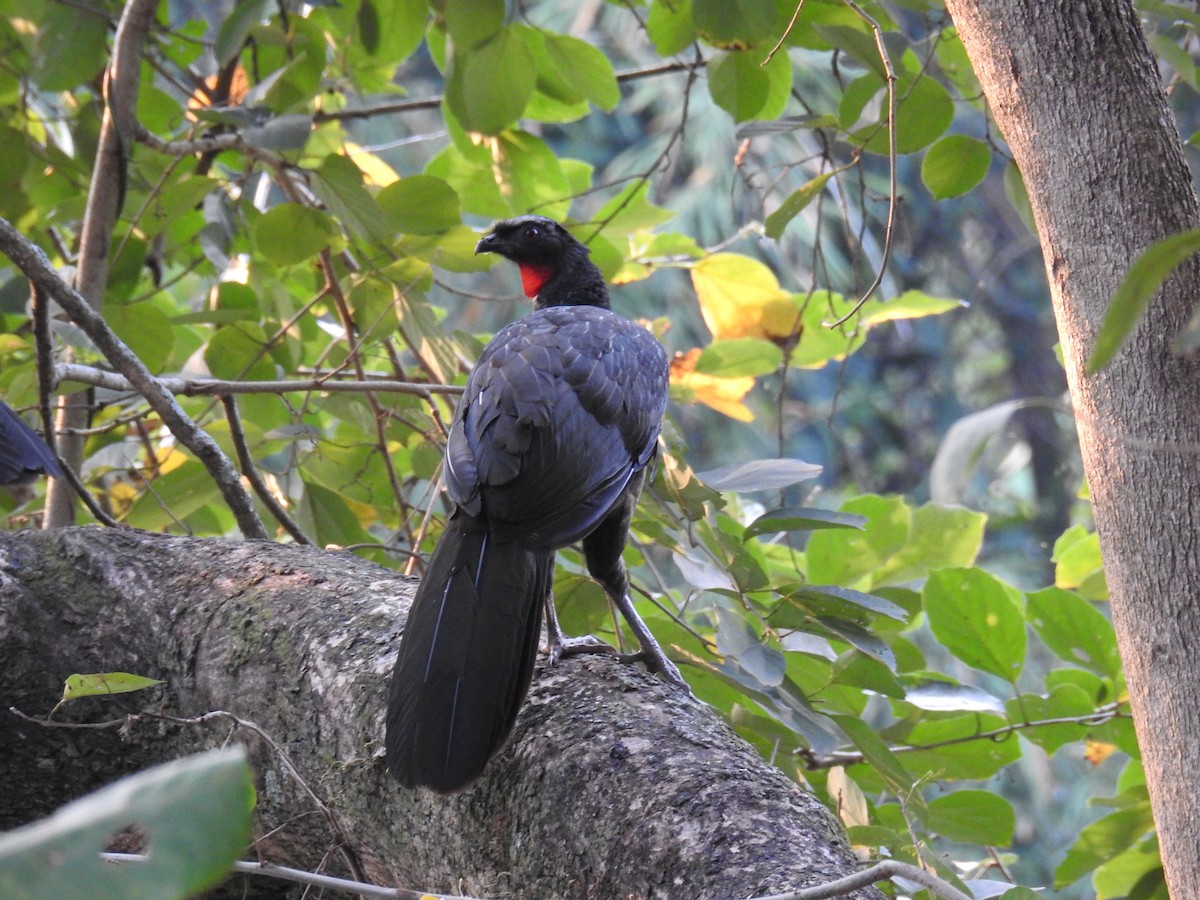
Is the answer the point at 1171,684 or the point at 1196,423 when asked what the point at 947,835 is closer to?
the point at 1171,684

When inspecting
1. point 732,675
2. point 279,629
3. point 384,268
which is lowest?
point 732,675

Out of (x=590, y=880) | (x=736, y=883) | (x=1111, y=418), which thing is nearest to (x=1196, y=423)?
(x=1111, y=418)

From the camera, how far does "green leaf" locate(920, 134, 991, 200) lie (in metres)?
2.09

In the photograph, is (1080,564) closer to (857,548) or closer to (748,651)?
(857,548)

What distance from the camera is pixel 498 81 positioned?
253 centimetres

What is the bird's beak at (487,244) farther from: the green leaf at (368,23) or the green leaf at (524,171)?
the green leaf at (368,23)

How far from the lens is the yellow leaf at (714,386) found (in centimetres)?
265

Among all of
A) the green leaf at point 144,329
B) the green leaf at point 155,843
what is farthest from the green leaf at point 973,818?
the green leaf at point 144,329

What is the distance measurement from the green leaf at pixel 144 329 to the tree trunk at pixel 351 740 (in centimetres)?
91

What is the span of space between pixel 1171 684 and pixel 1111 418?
268mm

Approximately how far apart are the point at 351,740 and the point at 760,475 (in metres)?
0.84

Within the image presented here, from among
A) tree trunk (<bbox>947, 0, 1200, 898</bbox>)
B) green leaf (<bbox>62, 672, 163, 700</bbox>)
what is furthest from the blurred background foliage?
green leaf (<bbox>62, 672, 163, 700</bbox>)

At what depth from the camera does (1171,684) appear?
110 cm

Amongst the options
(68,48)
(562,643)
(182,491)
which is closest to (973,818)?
(562,643)
